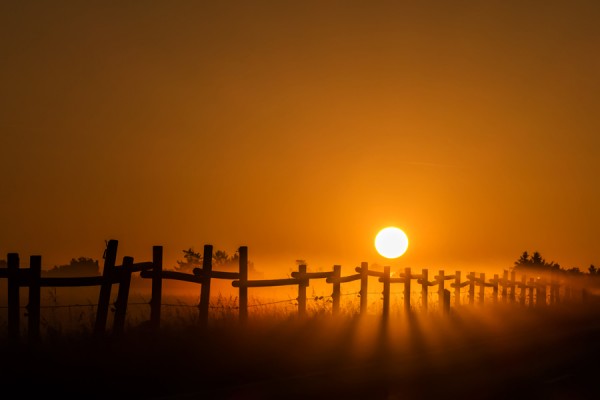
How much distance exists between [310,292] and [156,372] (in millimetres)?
14031

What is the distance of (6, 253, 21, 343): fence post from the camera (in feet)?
51.6

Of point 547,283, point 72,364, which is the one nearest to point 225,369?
point 72,364

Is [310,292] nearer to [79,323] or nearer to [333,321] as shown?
[333,321]

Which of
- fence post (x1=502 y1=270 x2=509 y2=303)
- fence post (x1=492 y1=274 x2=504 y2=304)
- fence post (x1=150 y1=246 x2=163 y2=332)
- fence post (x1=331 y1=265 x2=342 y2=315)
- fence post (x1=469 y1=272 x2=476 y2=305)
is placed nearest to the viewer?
fence post (x1=150 y1=246 x2=163 y2=332)

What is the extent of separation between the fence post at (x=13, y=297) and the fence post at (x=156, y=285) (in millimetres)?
3454

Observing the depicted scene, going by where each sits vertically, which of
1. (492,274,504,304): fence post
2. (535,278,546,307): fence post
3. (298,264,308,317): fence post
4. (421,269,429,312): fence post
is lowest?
(535,278,546,307): fence post

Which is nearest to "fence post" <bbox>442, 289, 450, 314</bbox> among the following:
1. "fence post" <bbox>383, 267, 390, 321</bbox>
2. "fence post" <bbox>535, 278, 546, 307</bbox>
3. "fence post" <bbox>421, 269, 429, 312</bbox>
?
"fence post" <bbox>421, 269, 429, 312</bbox>

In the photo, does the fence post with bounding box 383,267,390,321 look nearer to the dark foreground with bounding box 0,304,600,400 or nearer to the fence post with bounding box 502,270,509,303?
the dark foreground with bounding box 0,304,600,400

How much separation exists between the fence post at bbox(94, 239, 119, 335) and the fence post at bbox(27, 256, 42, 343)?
4.64ft

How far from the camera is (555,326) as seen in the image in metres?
30.9

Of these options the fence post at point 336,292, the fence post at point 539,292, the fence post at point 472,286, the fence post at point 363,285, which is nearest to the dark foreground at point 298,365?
the fence post at point 336,292

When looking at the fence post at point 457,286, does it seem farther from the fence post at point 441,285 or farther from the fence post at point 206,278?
the fence post at point 206,278

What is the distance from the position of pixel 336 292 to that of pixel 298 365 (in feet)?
38.3

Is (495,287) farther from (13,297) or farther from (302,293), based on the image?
(13,297)
